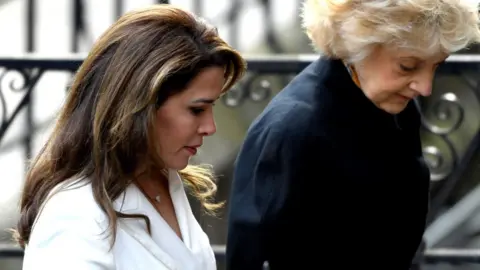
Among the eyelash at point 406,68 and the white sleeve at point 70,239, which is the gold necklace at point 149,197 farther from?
the eyelash at point 406,68

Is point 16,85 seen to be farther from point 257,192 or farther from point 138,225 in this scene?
point 138,225

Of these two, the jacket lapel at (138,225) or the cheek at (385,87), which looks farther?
the cheek at (385,87)

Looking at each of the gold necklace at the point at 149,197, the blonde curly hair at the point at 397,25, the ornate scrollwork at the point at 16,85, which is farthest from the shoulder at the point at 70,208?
the ornate scrollwork at the point at 16,85

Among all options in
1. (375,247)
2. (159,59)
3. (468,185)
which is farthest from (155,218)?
(468,185)

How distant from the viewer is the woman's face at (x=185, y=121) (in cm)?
260

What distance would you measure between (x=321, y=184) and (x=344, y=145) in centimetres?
13

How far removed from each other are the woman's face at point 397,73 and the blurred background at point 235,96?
1776 millimetres

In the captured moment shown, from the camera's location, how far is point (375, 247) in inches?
129

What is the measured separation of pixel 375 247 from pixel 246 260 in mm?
351

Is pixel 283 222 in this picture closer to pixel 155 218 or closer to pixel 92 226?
pixel 155 218

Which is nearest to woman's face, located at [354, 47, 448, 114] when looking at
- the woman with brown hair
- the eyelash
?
the eyelash

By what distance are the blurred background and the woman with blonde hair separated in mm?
1682

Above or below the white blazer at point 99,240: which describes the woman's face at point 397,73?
above

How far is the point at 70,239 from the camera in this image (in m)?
2.37
